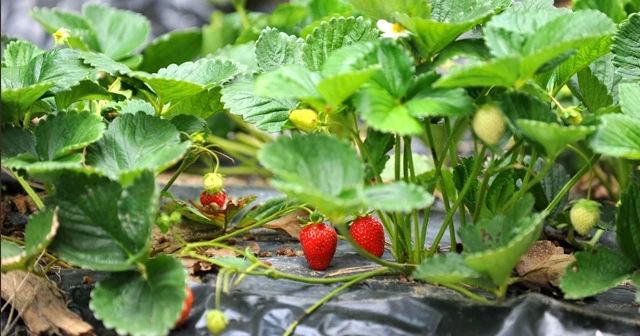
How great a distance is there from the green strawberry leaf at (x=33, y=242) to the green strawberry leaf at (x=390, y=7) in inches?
21.1

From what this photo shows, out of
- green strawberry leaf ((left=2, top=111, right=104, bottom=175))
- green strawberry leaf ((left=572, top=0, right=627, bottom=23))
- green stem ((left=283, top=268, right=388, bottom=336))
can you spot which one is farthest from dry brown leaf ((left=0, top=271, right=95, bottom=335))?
green strawberry leaf ((left=572, top=0, right=627, bottom=23))

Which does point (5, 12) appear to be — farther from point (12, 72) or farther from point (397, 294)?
point (397, 294)

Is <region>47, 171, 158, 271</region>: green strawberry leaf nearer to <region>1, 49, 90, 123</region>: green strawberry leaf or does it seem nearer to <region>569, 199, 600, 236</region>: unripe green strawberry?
<region>1, 49, 90, 123</region>: green strawberry leaf

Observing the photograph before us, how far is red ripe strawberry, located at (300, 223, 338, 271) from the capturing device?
113cm

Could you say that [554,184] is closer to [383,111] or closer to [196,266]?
[383,111]

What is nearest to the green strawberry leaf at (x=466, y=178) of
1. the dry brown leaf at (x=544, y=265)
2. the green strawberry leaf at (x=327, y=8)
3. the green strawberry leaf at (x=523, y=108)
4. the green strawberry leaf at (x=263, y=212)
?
the dry brown leaf at (x=544, y=265)

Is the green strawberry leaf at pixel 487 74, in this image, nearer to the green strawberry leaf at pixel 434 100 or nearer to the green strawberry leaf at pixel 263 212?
the green strawberry leaf at pixel 434 100

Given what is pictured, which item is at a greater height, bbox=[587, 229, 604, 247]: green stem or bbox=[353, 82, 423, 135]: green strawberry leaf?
bbox=[353, 82, 423, 135]: green strawberry leaf

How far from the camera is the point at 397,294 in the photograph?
1027 millimetres

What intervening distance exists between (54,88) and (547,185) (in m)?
0.88

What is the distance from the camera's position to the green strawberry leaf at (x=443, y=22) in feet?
3.08

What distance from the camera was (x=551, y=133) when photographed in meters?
0.88

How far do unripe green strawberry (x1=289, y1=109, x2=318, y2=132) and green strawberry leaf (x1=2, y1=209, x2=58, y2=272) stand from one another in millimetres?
371

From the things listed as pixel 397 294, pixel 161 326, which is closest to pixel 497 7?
pixel 397 294
